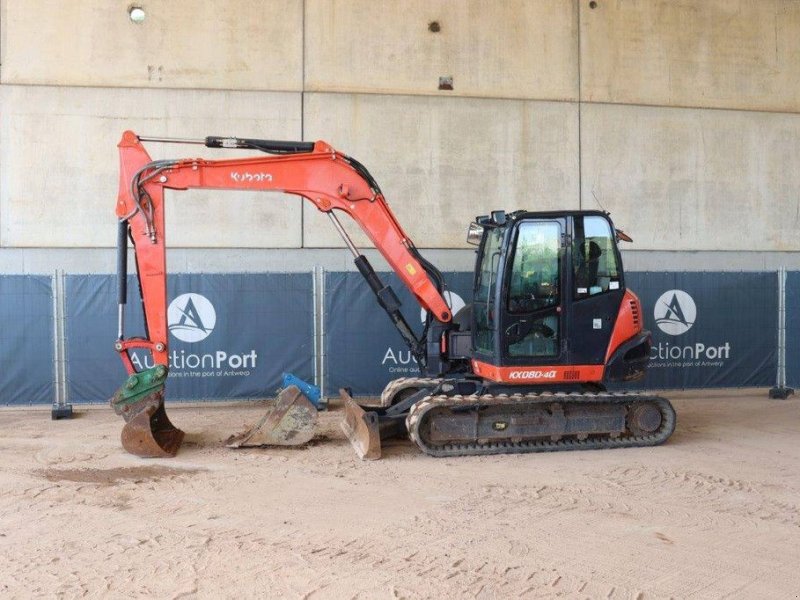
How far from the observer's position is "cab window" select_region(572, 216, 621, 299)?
8117mm

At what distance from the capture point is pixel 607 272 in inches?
325

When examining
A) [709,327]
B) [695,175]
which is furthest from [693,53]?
[709,327]

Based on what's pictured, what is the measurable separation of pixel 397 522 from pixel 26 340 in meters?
7.34

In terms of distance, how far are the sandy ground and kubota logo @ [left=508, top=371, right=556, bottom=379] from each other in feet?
2.71

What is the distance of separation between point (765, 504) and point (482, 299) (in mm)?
3497

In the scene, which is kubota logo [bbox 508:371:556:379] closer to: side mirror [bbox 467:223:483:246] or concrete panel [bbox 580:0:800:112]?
side mirror [bbox 467:223:483:246]

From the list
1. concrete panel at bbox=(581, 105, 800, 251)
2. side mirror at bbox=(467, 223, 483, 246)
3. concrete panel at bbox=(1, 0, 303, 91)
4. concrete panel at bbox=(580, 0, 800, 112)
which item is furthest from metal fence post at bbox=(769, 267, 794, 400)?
concrete panel at bbox=(1, 0, 303, 91)

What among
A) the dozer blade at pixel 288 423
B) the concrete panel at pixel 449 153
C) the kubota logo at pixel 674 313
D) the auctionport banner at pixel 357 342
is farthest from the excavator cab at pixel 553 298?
the concrete panel at pixel 449 153

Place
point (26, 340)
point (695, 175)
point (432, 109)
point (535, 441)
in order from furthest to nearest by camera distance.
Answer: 1. point (695, 175)
2. point (432, 109)
3. point (26, 340)
4. point (535, 441)

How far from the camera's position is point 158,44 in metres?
12.1

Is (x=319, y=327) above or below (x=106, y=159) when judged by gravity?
below

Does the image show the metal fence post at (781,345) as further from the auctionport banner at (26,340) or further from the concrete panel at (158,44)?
the auctionport banner at (26,340)

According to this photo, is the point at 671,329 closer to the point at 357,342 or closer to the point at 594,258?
the point at 594,258

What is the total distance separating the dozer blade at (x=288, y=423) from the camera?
26.4ft
